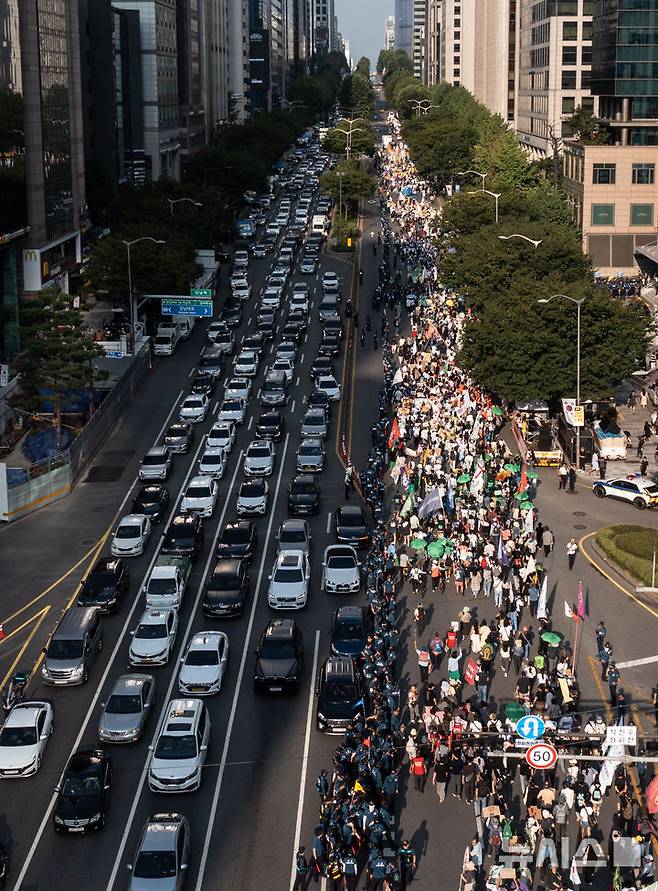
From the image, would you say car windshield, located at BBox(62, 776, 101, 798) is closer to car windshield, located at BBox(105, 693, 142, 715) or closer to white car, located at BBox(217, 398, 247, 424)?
car windshield, located at BBox(105, 693, 142, 715)

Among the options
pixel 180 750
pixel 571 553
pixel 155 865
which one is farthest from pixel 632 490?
pixel 155 865

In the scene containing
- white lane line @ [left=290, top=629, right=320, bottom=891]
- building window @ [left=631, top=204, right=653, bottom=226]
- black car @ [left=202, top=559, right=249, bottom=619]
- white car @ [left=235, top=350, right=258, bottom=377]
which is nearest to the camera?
white lane line @ [left=290, top=629, right=320, bottom=891]

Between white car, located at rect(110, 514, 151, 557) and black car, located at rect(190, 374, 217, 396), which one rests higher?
black car, located at rect(190, 374, 217, 396)

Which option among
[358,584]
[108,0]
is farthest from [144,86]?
[358,584]

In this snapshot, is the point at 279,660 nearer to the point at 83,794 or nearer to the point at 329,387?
the point at 83,794

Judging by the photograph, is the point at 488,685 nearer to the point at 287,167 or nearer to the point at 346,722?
the point at 346,722

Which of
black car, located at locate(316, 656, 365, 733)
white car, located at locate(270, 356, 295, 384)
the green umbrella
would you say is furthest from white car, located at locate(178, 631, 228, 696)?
white car, located at locate(270, 356, 295, 384)

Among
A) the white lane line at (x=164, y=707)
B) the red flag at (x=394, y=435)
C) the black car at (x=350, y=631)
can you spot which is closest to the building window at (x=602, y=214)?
the red flag at (x=394, y=435)

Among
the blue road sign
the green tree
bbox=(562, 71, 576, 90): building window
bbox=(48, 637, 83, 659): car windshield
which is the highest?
bbox=(562, 71, 576, 90): building window

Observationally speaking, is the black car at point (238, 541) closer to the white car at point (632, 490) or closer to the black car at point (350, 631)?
the black car at point (350, 631)
